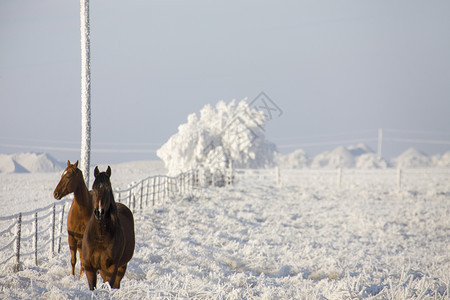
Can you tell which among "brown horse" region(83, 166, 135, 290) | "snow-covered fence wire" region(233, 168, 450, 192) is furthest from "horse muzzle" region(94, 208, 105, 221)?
"snow-covered fence wire" region(233, 168, 450, 192)

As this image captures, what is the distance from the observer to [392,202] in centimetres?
2508

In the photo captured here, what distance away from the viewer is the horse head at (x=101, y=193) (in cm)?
445

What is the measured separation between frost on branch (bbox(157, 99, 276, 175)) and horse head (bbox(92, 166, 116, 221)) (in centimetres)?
2919

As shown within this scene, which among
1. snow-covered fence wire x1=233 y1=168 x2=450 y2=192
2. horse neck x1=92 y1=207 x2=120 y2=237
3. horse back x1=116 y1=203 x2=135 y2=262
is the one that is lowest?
snow-covered fence wire x1=233 y1=168 x2=450 y2=192

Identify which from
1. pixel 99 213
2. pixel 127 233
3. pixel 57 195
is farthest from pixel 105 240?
pixel 57 195

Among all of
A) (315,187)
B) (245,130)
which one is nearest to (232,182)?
(315,187)

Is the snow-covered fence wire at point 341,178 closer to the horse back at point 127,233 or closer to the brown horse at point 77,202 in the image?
the brown horse at point 77,202

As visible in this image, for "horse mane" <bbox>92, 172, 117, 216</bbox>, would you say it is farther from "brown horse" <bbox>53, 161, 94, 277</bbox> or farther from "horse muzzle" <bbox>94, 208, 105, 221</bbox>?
"brown horse" <bbox>53, 161, 94, 277</bbox>

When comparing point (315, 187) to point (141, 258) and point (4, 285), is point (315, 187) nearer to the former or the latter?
point (141, 258)

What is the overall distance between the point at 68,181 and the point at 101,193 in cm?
174

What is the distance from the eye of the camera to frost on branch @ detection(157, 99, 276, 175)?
120 feet

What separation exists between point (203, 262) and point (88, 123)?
460cm

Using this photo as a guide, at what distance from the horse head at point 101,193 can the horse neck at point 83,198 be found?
5.85ft

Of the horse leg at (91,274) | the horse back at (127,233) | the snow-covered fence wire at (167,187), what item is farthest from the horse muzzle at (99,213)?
the snow-covered fence wire at (167,187)
